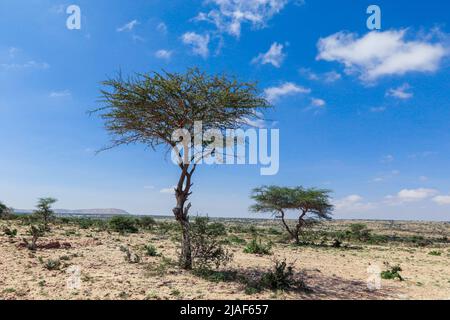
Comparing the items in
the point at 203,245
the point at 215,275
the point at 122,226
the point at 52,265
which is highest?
the point at 203,245

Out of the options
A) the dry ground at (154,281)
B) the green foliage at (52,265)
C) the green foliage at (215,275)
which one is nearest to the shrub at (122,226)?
the dry ground at (154,281)

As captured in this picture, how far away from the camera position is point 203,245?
12086 millimetres

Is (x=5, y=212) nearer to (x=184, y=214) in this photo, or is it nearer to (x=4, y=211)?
(x=4, y=211)

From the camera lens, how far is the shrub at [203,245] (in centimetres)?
1209

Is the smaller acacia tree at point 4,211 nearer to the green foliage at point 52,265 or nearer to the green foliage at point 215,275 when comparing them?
the green foliage at point 52,265

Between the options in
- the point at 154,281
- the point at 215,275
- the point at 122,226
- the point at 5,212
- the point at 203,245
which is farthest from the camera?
the point at 5,212

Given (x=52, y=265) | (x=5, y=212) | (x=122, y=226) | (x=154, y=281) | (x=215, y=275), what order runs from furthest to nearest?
1. (x=5, y=212)
2. (x=122, y=226)
3. (x=52, y=265)
4. (x=215, y=275)
5. (x=154, y=281)

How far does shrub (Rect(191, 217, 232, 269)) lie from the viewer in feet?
39.7

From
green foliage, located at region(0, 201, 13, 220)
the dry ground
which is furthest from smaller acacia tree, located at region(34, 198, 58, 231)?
the dry ground

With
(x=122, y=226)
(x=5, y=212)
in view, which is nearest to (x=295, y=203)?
(x=122, y=226)

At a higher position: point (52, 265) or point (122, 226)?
point (52, 265)

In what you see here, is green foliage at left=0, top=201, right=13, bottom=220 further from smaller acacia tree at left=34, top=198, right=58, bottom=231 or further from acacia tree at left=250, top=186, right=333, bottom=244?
acacia tree at left=250, top=186, right=333, bottom=244

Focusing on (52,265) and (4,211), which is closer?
(52,265)
